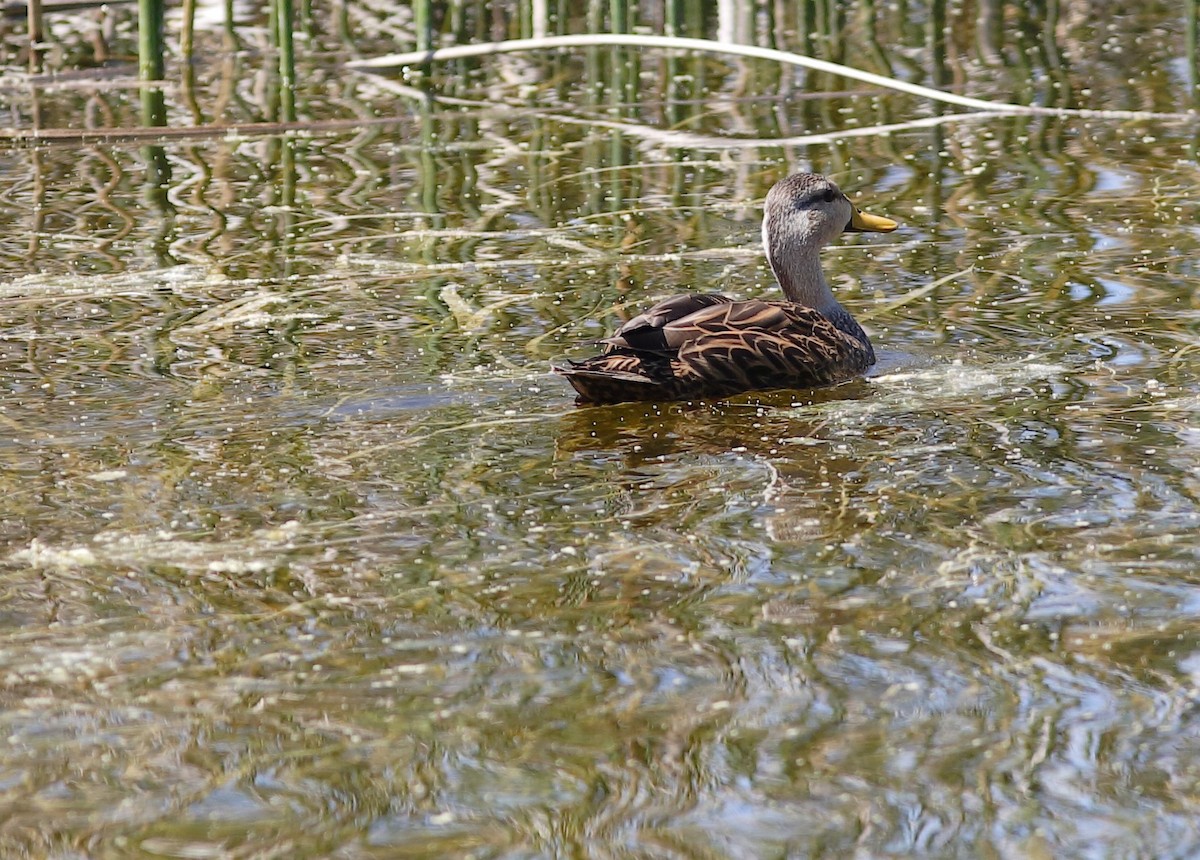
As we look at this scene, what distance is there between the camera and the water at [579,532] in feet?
13.9

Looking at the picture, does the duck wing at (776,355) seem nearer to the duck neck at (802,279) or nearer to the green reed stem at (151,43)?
the duck neck at (802,279)

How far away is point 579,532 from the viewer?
19.5ft

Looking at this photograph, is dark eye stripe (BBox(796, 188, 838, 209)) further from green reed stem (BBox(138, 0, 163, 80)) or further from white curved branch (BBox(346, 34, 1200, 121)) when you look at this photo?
green reed stem (BBox(138, 0, 163, 80))

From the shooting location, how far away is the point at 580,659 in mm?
4953

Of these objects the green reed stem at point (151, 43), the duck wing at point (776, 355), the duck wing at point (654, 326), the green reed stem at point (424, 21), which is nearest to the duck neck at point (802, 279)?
the duck wing at point (776, 355)

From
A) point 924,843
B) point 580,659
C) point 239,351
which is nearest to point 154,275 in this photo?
point 239,351

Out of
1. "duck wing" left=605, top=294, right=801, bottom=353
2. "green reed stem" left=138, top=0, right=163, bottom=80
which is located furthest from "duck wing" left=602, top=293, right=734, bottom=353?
"green reed stem" left=138, top=0, right=163, bottom=80

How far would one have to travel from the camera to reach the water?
13.9 feet

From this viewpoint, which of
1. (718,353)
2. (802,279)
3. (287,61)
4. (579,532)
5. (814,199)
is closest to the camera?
(579,532)

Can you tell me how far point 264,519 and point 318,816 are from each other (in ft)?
6.81

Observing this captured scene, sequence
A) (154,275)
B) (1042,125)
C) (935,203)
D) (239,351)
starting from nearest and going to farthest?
(239,351), (154,275), (935,203), (1042,125)

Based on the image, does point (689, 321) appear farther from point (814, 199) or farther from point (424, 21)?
point (424, 21)

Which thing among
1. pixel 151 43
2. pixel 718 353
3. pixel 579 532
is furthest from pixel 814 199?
pixel 151 43

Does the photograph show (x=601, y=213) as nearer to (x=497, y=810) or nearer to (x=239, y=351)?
Result: (x=239, y=351)
